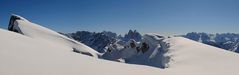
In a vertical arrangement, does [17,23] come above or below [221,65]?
above

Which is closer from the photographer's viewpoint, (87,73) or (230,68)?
(87,73)

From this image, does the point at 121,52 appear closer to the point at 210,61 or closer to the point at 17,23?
the point at 17,23

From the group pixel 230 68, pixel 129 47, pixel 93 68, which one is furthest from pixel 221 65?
pixel 129 47

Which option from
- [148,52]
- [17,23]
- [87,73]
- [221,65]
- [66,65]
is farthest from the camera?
[148,52]

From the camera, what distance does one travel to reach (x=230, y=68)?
19.1m

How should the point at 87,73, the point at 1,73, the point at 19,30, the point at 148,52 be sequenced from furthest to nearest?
the point at 148,52, the point at 19,30, the point at 87,73, the point at 1,73

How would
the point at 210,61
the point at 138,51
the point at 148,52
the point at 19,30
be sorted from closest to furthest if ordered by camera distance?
the point at 210,61, the point at 19,30, the point at 148,52, the point at 138,51

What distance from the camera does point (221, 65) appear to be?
2036cm

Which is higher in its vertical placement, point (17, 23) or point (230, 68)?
point (17, 23)

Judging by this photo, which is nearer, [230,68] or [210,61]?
[230,68]

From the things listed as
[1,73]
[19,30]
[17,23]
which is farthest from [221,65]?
[17,23]

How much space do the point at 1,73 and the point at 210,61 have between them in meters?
16.8

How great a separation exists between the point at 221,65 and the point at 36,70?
549 inches

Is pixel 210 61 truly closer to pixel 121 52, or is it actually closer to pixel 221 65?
pixel 221 65
